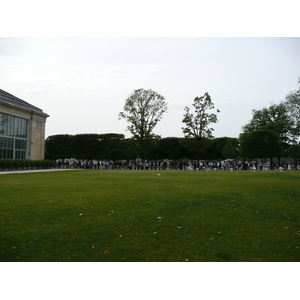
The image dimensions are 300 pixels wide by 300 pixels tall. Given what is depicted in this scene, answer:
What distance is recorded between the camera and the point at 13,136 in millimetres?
42875

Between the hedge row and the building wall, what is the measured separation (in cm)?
578

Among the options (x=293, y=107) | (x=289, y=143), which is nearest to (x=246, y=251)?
(x=293, y=107)

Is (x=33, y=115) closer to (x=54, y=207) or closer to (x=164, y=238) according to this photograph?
(x=54, y=207)

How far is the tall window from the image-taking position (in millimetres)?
40812

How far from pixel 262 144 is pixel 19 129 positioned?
45.8 meters

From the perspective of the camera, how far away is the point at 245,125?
244 ft

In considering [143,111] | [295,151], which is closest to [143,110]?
[143,111]

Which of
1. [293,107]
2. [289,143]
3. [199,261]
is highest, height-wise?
[293,107]

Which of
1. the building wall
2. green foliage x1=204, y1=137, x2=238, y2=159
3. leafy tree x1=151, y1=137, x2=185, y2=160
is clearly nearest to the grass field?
the building wall

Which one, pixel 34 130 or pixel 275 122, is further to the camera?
pixel 275 122

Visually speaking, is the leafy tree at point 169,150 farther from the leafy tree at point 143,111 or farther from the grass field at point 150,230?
the grass field at point 150,230

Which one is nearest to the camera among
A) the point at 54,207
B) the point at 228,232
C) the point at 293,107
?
the point at 228,232

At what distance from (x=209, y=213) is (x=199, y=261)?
348cm

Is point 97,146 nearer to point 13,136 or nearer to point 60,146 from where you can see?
point 60,146
